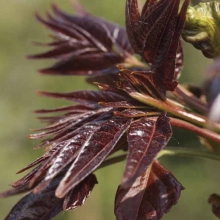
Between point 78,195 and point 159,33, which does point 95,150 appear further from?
point 159,33

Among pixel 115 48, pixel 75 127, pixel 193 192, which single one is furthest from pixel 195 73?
pixel 75 127

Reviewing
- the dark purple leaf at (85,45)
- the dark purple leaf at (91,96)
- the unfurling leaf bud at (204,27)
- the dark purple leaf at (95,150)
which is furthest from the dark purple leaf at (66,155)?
the dark purple leaf at (85,45)

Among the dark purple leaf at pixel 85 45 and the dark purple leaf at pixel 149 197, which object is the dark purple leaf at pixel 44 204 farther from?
the dark purple leaf at pixel 85 45

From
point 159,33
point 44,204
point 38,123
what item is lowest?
point 38,123

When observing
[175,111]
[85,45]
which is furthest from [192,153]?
[85,45]

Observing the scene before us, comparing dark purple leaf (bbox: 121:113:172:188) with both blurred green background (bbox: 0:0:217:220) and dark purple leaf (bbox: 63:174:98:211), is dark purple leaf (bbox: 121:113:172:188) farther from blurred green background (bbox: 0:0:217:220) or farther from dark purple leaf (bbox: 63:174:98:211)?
blurred green background (bbox: 0:0:217:220)

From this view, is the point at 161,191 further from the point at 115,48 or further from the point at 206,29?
the point at 115,48
